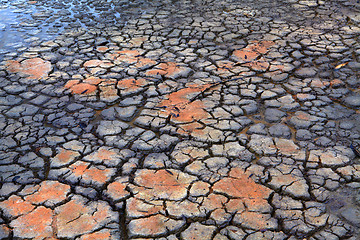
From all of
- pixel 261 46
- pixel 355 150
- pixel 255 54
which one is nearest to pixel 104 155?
pixel 355 150

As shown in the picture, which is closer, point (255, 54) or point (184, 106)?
point (184, 106)

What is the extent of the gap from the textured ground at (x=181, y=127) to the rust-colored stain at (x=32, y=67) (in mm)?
26

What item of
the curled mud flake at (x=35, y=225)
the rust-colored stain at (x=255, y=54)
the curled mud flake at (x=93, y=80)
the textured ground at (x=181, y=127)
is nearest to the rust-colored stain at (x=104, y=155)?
the textured ground at (x=181, y=127)

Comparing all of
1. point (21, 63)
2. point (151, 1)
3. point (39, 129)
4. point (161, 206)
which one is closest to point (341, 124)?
point (161, 206)

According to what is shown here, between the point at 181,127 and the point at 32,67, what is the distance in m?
2.44

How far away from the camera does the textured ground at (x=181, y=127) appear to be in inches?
108

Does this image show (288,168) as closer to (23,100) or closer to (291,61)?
(291,61)

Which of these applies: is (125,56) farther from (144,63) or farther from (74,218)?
(74,218)

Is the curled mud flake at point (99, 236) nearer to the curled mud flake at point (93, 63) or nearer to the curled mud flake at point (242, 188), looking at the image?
the curled mud flake at point (242, 188)

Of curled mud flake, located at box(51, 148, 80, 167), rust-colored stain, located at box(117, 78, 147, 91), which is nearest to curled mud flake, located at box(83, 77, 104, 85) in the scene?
rust-colored stain, located at box(117, 78, 147, 91)

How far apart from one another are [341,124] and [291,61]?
1.48 m

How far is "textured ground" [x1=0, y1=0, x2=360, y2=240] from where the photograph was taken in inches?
108

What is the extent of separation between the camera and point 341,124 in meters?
3.72

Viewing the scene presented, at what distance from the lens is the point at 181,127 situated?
374 centimetres
